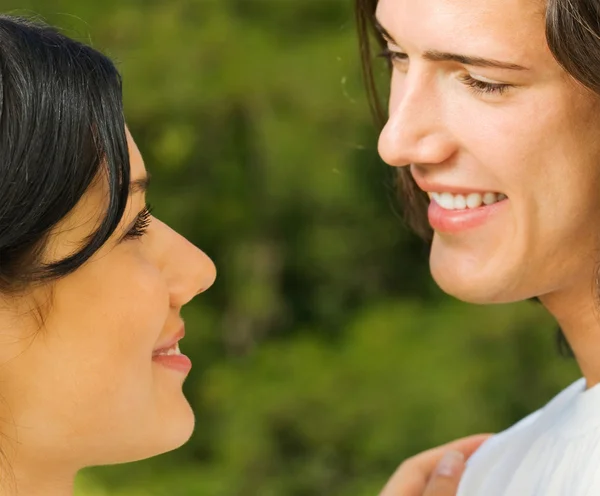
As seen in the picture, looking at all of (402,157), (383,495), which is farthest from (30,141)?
(383,495)

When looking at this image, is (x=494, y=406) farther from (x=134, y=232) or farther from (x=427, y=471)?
(x=134, y=232)

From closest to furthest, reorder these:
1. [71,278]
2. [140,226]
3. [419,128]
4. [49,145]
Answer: [49,145] < [71,278] < [140,226] < [419,128]

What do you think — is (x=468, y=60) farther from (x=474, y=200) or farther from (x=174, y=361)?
(x=174, y=361)

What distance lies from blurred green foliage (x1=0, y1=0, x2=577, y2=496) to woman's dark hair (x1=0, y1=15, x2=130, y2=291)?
2364 millimetres

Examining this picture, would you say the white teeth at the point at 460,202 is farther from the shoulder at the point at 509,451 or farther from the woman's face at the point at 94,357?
the woman's face at the point at 94,357

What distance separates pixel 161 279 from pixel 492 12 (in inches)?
30.0

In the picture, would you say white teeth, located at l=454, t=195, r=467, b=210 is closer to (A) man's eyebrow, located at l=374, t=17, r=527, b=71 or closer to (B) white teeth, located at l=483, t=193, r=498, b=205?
(B) white teeth, located at l=483, t=193, r=498, b=205

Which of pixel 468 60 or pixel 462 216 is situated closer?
pixel 468 60

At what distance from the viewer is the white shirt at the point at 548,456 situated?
2.15 meters

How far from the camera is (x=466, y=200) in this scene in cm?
224

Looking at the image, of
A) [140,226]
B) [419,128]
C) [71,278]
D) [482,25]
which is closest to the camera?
[71,278]

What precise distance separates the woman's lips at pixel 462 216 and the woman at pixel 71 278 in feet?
1.99

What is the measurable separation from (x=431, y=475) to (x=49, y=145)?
47.3 inches

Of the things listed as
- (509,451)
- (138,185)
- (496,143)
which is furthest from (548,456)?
(138,185)
